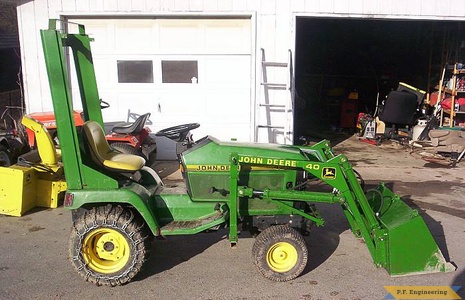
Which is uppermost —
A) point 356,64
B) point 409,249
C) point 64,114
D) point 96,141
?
point 356,64


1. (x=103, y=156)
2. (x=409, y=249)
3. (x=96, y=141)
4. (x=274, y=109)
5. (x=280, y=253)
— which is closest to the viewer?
(x=409, y=249)

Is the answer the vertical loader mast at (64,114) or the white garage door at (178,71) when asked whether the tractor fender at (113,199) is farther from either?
the white garage door at (178,71)

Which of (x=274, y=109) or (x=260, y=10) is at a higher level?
(x=260, y=10)

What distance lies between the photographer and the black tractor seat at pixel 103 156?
4367 millimetres

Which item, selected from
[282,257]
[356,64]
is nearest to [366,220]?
[282,257]

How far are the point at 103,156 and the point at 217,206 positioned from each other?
130cm

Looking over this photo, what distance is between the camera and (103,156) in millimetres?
4738

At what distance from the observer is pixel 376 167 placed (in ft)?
28.8

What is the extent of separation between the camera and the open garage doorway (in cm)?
1297

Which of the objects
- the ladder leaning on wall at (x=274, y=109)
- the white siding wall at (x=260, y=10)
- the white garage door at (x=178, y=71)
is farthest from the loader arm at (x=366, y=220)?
the white siding wall at (x=260, y=10)

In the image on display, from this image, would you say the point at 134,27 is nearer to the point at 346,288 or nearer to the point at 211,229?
the point at 211,229

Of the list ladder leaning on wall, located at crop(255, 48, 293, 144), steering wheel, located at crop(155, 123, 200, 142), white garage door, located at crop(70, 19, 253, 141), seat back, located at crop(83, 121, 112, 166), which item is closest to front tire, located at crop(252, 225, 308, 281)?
steering wheel, located at crop(155, 123, 200, 142)

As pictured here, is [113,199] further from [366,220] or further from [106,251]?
[366,220]

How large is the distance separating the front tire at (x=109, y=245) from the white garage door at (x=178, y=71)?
15.9 feet
